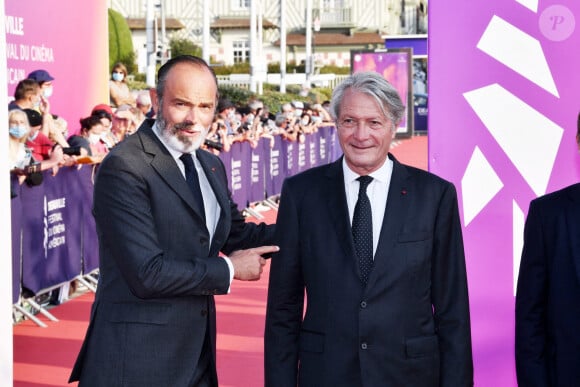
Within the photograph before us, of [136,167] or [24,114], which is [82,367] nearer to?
[136,167]

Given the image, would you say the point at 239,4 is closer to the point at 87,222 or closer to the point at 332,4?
the point at 332,4

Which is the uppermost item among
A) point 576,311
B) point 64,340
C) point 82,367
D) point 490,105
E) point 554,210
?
point 490,105

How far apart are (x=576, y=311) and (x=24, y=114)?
6525 millimetres

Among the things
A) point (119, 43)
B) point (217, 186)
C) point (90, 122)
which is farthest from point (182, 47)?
point (217, 186)

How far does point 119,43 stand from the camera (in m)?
50.4

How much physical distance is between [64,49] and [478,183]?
10560 millimetres

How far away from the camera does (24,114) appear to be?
28.0ft

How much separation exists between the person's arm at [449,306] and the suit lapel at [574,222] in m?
0.40

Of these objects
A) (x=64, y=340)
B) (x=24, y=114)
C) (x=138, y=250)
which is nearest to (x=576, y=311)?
(x=138, y=250)

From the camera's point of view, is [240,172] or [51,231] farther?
[240,172]

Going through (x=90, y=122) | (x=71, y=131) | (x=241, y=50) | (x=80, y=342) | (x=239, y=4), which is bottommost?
(x=80, y=342)

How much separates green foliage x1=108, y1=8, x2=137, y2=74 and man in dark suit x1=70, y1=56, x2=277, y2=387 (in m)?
46.5

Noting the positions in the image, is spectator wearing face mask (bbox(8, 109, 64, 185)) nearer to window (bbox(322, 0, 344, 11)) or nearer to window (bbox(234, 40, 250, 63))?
window (bbox(234, 40, 250, 63))

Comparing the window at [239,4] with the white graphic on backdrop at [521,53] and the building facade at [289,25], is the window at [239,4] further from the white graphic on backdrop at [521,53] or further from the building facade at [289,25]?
the white graphic on backdrop at [521,53]
